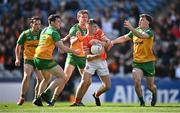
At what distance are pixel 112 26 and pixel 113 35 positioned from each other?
0.60m

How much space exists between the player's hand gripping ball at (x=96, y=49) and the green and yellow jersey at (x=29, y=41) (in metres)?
2.39

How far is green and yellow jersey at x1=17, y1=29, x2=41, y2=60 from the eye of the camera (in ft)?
71.2

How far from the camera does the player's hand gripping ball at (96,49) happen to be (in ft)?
65.6

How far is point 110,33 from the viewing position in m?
32.4

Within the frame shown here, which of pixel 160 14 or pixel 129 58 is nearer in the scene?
pixel 129 58

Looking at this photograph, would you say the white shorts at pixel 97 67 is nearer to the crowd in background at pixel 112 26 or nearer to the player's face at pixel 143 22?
the player's face at pixel 143 22

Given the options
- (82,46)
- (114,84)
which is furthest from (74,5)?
(82,46)

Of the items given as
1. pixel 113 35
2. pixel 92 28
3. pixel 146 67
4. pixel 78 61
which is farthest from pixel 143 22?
pixel 113 35

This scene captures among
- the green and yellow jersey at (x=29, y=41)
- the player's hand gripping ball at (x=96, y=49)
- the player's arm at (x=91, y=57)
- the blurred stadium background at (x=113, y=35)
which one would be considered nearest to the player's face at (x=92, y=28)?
the player's hand gripping ball at (x=96, y=49)

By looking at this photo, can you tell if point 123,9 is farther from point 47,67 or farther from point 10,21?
point 47,67

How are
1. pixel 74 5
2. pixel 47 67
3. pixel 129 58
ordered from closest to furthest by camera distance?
pixel 47 67, pixel 129 58, pixel 74 5

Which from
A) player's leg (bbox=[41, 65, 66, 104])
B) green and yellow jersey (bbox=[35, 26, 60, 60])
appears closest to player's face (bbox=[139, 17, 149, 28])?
green and yellow jersey (bbox=[35, 26, 60, 60])

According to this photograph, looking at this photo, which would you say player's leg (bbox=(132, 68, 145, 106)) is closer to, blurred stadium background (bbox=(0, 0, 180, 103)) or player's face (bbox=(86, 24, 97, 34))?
player's face (bbox=(86, 24, 97, 34))

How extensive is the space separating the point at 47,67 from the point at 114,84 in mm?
9207
